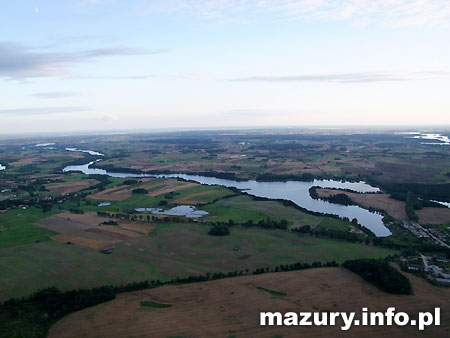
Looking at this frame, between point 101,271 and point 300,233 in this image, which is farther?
point 300,233

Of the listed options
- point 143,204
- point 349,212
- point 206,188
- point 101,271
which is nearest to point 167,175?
point 206,188

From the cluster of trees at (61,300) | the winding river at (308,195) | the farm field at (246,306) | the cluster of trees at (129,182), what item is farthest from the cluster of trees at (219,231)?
the cluster of trees at (129,182)

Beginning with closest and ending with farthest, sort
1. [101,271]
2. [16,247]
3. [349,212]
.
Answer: [101,271] → [16,247] → [349,212]

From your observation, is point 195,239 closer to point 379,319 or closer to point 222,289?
point 222,289

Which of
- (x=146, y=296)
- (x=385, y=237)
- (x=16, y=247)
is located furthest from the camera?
(x=385, y=237)

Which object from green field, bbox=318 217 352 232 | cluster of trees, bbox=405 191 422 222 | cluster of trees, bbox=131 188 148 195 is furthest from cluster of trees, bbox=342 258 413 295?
cluster of trees, bbox=131 188 148 195

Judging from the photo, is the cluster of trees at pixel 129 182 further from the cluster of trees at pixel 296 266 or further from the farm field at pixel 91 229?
the cluster of trees at pixel 296 266
